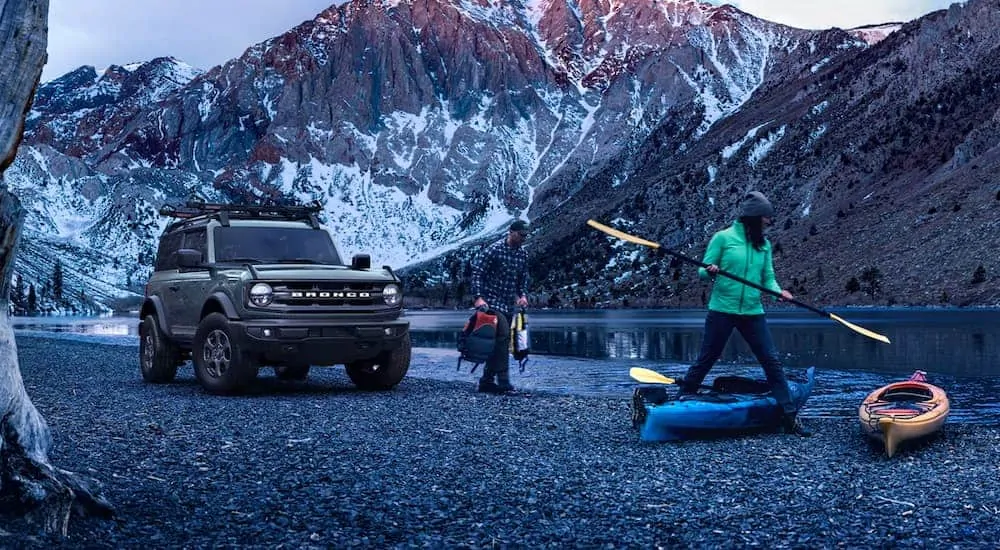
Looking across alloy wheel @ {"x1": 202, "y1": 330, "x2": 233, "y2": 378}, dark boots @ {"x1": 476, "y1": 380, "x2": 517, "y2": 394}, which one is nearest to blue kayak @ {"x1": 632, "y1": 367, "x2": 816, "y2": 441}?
dark boots @ {"x1": 476, "y1": 380, "x2": 517, "y2": 394}

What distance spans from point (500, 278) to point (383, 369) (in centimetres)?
299

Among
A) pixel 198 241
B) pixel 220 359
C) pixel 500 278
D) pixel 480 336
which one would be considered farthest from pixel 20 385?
pixel 198 241

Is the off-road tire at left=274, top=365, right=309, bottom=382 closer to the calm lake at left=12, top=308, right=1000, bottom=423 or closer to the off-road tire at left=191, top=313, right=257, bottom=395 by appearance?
the off-road tire at left=191, top=313, right=257, bottom=395

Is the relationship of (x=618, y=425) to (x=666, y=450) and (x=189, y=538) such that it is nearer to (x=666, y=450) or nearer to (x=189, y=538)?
(x=666, y=450)

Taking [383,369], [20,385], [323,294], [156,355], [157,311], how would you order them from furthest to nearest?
[156,355], [157,311], [383,369], [323,294], [20,385]

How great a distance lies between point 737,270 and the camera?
11547 mm

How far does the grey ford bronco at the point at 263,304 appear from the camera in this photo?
578 inches

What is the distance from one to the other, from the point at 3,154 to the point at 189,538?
9.86 ft

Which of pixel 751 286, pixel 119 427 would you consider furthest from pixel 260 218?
pixel 751 286

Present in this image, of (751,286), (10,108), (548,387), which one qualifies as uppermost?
(10,108)

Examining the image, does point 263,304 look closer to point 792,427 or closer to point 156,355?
point 156,355

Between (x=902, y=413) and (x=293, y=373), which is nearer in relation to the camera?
(x=902, y=413)

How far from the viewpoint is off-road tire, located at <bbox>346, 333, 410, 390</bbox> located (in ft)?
54.0

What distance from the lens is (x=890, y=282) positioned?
319ft
